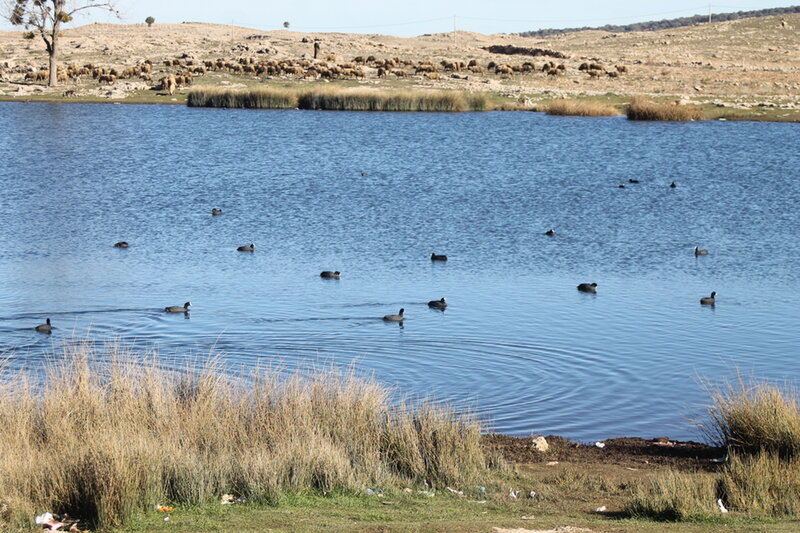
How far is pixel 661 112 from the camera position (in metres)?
65.3

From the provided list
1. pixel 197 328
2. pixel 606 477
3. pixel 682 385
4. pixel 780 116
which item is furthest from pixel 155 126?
pixel 606 477

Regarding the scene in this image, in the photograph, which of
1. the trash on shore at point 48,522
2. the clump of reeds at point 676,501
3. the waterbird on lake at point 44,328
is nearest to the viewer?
the trash on shore at point 48,522

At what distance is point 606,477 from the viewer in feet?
38.4

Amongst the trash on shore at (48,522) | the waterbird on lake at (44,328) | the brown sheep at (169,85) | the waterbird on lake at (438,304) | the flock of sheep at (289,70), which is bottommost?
the waterbird on lake at (44,328)

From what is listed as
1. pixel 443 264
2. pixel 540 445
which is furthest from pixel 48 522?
pixel 443 264

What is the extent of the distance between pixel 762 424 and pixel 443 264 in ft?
48.8

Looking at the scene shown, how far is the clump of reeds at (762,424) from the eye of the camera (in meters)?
12.1

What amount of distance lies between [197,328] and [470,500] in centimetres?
1032

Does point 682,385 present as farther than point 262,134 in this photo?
No

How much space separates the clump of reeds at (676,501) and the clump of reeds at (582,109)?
59069 millimetres

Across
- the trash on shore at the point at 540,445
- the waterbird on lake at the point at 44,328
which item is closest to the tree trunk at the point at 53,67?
the waterbird on lake at the point at 44,328

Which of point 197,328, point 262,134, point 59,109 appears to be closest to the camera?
point 197,328

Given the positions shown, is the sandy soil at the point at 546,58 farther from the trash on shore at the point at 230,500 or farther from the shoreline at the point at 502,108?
the trash on shore at the point at 230,500

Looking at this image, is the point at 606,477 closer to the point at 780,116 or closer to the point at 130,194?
the point at 130,194
